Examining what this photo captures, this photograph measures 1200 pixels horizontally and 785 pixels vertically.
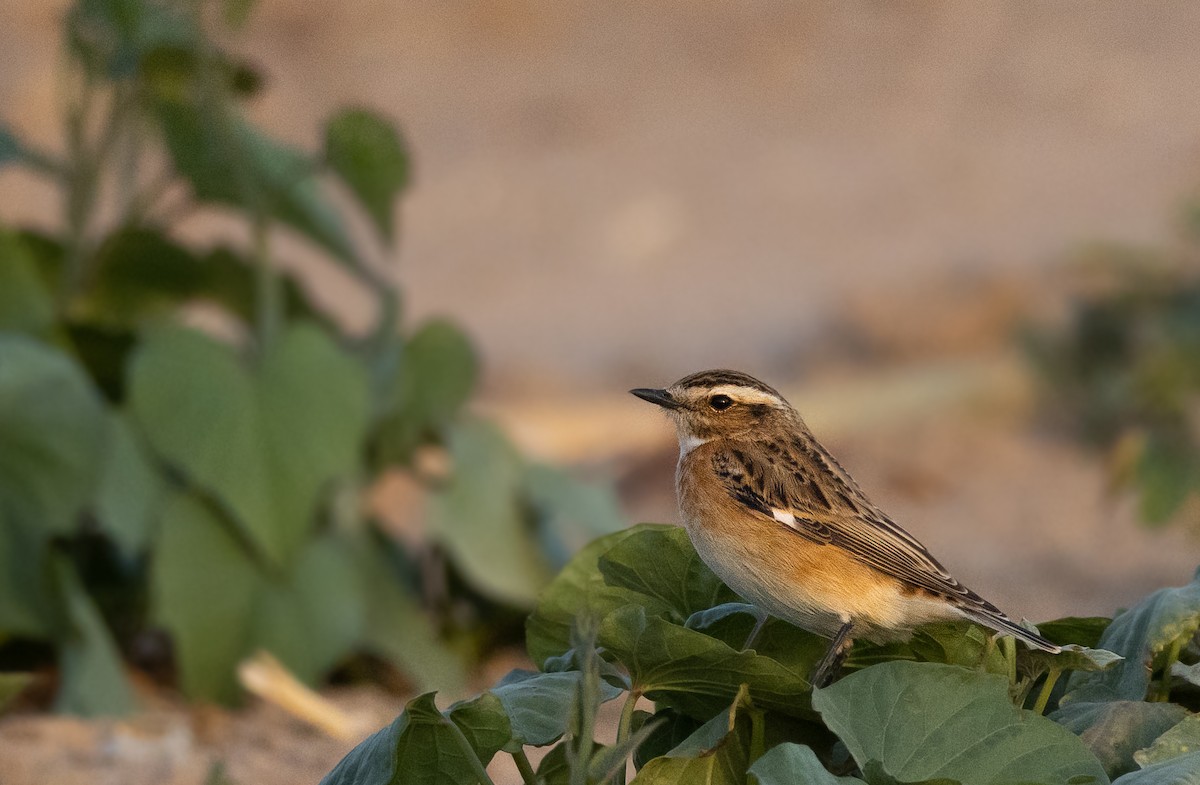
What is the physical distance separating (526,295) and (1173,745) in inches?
431

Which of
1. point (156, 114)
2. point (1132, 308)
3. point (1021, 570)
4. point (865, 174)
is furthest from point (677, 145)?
point (156, 114)

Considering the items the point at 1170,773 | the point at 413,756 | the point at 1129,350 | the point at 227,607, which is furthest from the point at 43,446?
the point at 1129,350

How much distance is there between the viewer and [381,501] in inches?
330

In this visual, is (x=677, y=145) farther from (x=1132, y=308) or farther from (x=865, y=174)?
(x=1132, y=308)

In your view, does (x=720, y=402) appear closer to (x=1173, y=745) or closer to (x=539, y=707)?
(x=539, y=707)

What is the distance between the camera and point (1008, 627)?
3.00 m

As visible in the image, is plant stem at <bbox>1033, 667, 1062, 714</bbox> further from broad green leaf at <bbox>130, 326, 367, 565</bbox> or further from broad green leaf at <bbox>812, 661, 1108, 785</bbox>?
broad green leaf at <bbox>130, 326, 367, 565</bbox>

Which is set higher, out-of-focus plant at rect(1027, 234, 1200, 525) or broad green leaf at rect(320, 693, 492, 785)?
out-of-focus plant at rect(1027, 234, 1200, 525)

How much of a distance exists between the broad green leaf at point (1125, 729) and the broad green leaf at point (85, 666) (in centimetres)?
412

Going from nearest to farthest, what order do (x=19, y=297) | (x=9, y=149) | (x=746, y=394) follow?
(x=746, y=394), (x=9, y=149), (x=19, y=297)

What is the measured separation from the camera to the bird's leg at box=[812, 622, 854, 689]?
317 cm

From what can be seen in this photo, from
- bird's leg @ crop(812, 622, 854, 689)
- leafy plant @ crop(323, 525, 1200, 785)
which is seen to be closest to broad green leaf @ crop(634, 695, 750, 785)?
leafy plant @ crop(323, 525, 1200, 785)

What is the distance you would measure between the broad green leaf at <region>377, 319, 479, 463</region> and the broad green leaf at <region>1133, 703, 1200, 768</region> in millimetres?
4561

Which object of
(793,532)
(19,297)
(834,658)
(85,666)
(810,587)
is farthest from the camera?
(19,297)
